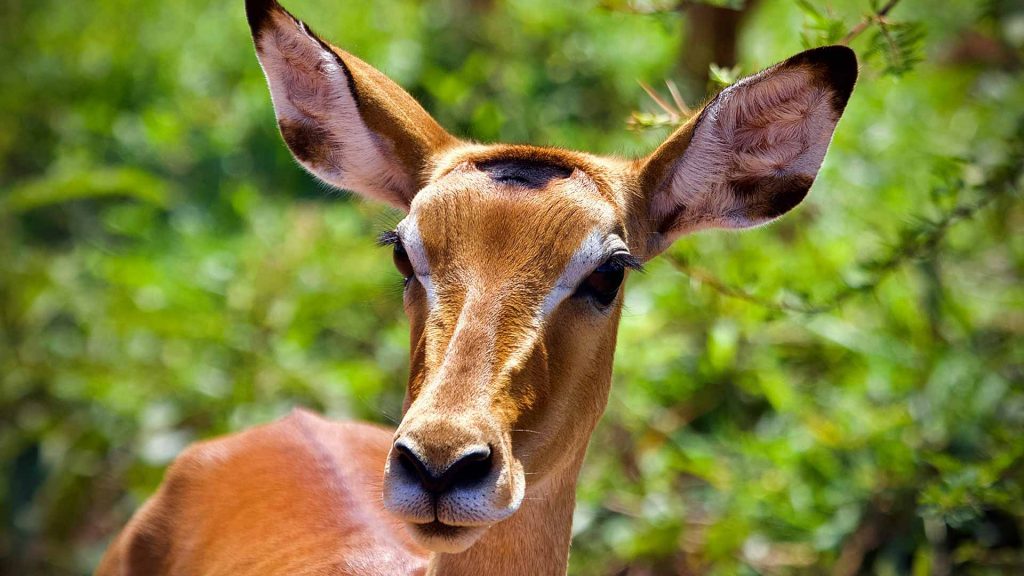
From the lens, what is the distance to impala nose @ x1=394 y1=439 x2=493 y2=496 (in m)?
2.52

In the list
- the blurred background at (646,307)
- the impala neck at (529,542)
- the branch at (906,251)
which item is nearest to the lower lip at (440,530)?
the impala neck at (529,542)

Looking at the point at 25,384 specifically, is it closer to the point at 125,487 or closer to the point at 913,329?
the point at 125,487

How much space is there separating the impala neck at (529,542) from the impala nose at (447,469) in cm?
54

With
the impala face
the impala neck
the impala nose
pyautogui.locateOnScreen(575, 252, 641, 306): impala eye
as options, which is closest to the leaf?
the impala face

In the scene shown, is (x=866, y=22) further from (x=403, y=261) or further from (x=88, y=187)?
(x=88, y=187)

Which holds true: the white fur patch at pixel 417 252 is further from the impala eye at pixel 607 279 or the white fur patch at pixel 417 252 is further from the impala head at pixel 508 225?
the impala eye at pixel 607 279

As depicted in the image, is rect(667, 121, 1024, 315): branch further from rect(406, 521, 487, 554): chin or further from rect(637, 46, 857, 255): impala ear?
rect(406, 521, 487, 554): chin

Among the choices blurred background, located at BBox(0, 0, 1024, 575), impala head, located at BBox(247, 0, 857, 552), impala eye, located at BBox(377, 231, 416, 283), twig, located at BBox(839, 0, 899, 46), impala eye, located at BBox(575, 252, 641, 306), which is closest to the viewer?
impala head, located at BBox(247, 0, 857, 552)

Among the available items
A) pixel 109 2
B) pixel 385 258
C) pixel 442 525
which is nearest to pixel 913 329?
pixel 385 258

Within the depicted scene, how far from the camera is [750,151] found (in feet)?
11.3

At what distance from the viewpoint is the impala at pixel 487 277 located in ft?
8.71

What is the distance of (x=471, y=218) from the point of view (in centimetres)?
301

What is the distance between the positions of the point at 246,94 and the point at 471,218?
620cm

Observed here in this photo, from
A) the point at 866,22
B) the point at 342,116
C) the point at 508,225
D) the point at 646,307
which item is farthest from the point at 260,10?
the point at 646,307
